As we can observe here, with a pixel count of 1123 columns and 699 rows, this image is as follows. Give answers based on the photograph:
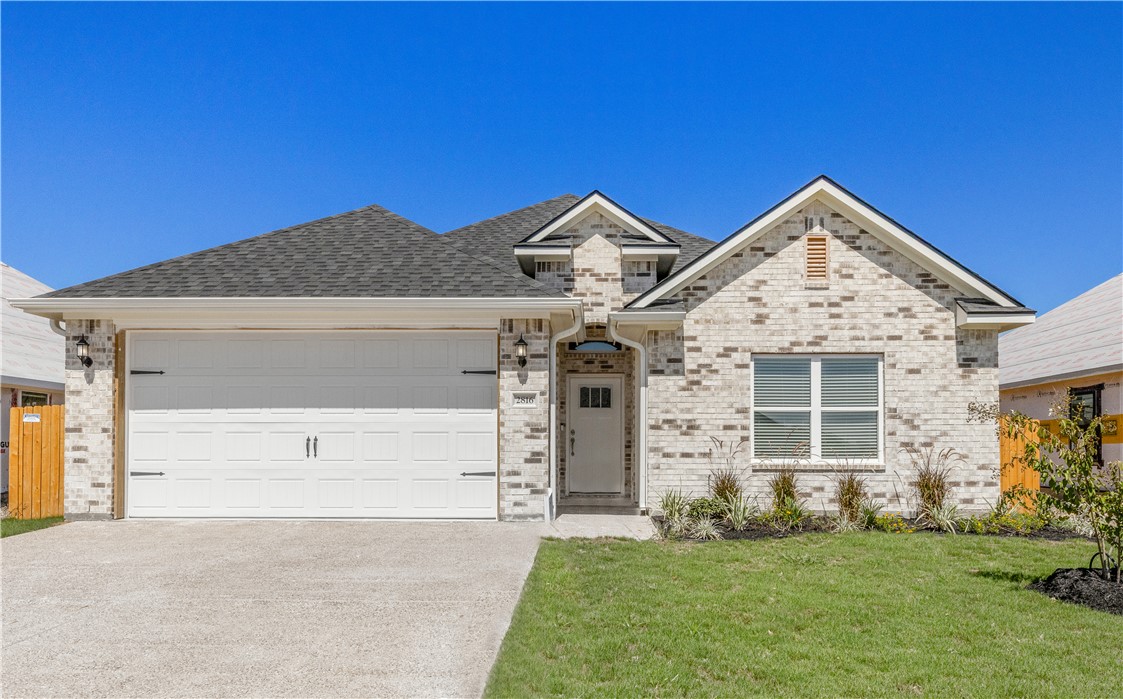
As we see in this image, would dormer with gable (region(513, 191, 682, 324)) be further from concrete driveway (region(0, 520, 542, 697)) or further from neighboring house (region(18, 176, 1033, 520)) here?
concrete driveway (region(0, 520, 542, 697))

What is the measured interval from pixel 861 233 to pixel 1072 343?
8.26m

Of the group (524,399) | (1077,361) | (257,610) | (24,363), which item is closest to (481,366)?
(524,399)

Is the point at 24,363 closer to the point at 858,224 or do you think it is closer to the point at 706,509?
the point at 706,509

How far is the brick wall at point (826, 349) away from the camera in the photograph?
444 inches

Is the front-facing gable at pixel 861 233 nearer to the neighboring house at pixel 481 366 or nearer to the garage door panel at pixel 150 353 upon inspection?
the neighboring house at pixel 481 366

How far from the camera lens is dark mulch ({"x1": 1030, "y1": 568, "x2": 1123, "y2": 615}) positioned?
6277 mm

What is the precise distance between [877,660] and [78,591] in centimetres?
655

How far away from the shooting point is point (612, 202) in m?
13.2

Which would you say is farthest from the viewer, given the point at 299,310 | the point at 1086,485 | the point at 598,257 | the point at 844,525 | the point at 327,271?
the point at 598,257

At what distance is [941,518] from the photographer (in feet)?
33.1

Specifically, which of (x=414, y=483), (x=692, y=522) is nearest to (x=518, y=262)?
(x=414, y=483)

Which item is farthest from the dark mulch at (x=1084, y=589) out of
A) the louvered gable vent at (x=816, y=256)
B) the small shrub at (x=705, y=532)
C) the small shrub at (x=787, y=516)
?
the louvered gable vent at (x=816, y=256)

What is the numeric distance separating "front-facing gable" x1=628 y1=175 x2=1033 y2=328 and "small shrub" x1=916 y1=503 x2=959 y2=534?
2.83 meters

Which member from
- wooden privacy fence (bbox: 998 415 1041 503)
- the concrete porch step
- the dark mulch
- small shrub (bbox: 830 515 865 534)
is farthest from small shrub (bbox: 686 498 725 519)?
wooden privacy fence (bbox: 998 415 1041 503)
